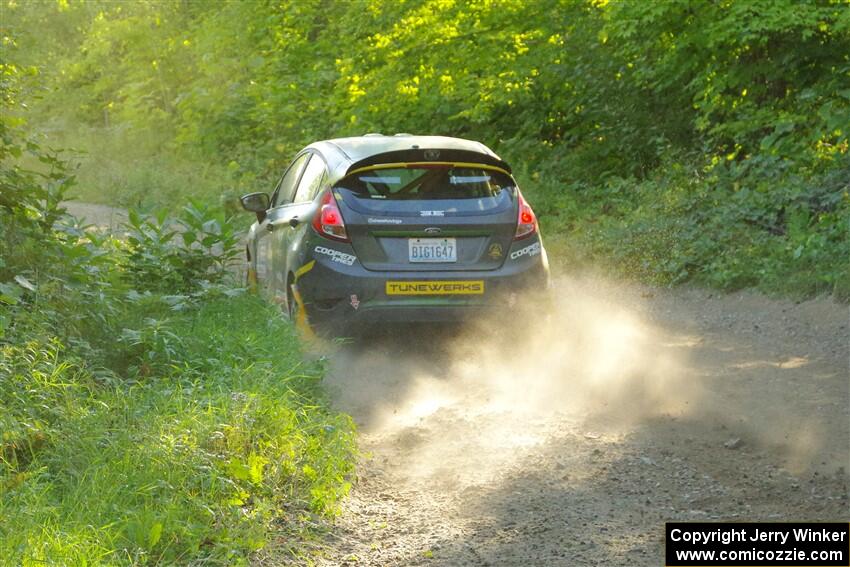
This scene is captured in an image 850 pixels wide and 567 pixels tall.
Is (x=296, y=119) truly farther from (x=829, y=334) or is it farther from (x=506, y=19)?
(x=829, y=334)

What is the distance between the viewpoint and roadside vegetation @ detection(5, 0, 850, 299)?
539 inches

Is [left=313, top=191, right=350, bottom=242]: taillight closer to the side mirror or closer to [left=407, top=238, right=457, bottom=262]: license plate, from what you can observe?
[left=407, top=238, right=457, bottom=262]: license plate

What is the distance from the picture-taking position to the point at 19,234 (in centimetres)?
827

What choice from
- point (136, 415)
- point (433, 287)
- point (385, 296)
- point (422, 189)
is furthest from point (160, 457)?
point (422, 189)

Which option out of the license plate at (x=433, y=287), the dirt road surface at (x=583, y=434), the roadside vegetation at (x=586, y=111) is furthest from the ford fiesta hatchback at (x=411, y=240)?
the roadside vegetation at (x=586, y=111)

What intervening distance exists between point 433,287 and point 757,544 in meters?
4.04

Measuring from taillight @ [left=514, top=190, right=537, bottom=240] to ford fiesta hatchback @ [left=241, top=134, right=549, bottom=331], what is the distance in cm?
1

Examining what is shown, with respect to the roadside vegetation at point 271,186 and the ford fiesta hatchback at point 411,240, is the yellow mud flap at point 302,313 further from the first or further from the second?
the roadside vegetation at point 271,186

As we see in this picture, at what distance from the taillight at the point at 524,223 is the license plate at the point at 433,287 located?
0.54m

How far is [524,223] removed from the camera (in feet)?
30.1

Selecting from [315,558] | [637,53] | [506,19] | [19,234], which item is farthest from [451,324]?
[506,19]

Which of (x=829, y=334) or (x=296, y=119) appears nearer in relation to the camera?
(x=829, y=334)

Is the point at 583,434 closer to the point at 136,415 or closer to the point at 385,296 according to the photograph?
the point at 385,296

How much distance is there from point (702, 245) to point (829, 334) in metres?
3.53
